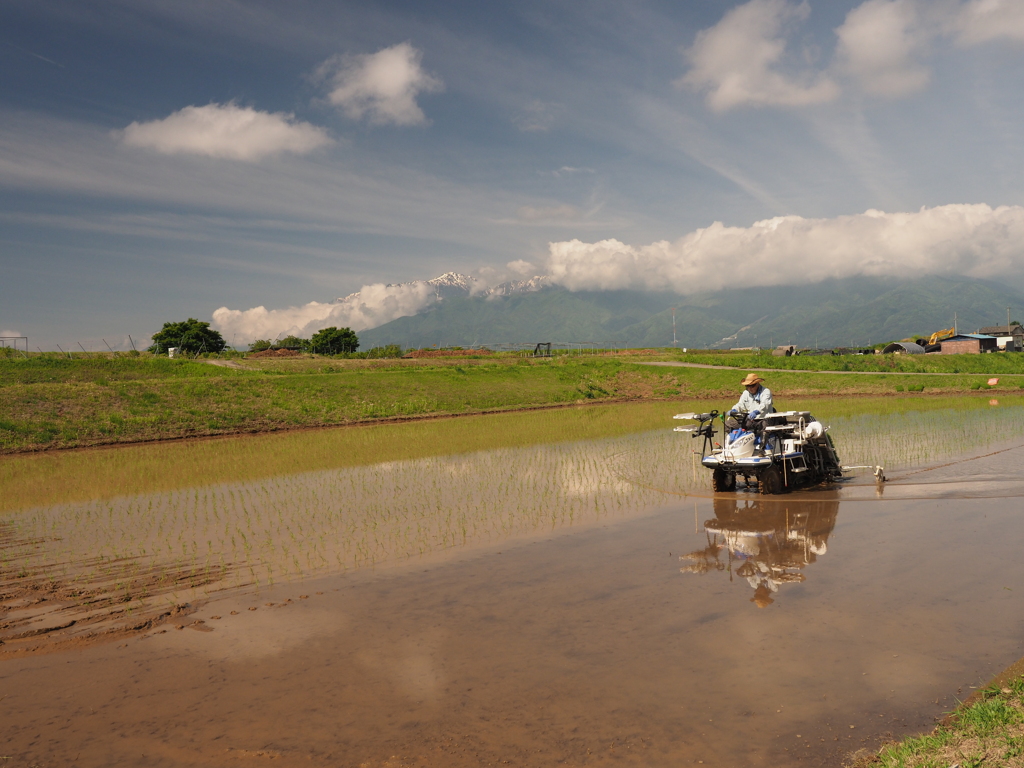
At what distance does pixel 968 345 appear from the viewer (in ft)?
264

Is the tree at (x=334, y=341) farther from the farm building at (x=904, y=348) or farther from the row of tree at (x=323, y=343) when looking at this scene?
the farm building at (x=904, y=348)

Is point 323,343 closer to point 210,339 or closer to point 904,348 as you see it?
point 210,339

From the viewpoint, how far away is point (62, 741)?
587cm

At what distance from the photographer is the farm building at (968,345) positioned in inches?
3147

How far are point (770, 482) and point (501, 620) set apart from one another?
9.24 m

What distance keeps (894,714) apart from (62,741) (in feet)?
23.3

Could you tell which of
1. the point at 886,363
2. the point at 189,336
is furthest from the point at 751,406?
the point at 189,336

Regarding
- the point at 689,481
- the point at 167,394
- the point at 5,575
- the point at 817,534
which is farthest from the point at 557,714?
the point at 167,394

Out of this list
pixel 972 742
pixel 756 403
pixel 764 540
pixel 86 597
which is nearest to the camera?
pixel 972 742

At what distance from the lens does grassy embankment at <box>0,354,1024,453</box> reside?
2962 centimetres

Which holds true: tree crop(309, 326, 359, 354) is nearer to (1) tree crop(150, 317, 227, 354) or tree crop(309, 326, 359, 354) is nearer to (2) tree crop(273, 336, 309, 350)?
(2) tree crop(273, 336, 309, 350)

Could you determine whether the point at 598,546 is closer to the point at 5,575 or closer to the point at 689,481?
the point at 689,481

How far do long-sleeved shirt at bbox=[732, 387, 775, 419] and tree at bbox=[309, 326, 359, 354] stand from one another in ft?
199

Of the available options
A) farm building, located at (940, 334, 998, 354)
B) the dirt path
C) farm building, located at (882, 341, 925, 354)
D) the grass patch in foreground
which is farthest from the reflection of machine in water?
farm building, located at (940, 334, 998, 354)
